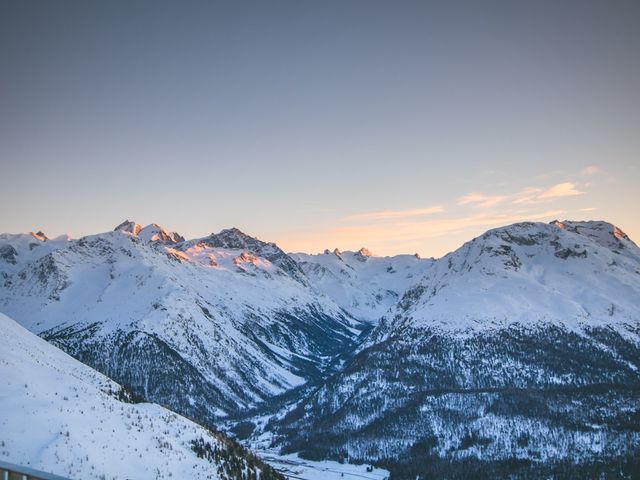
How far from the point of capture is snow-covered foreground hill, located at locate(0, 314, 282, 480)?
179 ft

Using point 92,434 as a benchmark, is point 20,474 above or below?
above

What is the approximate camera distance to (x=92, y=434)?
205 ft

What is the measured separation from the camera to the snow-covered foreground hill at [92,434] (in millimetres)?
54531

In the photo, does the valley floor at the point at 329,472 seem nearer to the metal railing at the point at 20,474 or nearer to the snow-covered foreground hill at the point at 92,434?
the snow-covered foreground hill at the point at 92,434

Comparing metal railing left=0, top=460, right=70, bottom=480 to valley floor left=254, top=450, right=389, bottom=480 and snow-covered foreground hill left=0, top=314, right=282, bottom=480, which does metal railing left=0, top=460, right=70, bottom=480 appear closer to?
snow-covered foreground hill left=0, top=314, right=282, bottom=480

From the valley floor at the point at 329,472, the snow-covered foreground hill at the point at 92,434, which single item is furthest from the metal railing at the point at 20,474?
the valley floor at the point at 329,472

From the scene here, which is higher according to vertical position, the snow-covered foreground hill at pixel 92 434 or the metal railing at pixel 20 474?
the metal railing at pixel 20 474

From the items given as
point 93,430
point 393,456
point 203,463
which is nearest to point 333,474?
point 393,456

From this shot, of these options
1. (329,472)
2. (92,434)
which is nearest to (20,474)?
(92,434)

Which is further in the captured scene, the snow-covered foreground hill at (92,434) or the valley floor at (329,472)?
the valley floor at (329,472)

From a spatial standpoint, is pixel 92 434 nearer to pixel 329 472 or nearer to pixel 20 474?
pixel 20 474

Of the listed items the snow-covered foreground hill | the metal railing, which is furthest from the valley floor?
the metal railing

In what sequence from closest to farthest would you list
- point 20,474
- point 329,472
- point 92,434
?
point 20,474 → point 92,434 → point 329,472

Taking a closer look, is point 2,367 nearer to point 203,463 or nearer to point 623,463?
point 203,463
